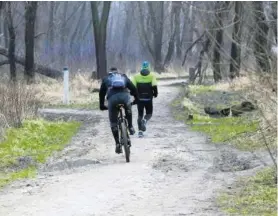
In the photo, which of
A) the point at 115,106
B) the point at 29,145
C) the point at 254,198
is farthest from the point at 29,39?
the point at 254,198

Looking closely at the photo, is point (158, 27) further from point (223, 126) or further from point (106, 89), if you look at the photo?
point (106, 89)

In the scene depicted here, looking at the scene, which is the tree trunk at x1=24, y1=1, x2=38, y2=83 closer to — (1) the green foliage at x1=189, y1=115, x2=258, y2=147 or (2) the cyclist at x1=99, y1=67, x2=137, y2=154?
(1) the green foliage at x1=189, y1=115, x2=258, y2=147

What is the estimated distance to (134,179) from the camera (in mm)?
9828

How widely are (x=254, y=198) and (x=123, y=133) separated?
13.0 ft

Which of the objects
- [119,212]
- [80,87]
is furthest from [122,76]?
[80,87]

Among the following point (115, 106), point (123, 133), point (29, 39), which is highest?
point (29, 39)

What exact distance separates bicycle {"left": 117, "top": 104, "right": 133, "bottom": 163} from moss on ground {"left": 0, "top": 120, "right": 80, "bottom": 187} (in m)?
1.51

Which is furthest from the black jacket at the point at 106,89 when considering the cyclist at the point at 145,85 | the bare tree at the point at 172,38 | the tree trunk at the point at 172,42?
the tree trunk at the point at 172,42

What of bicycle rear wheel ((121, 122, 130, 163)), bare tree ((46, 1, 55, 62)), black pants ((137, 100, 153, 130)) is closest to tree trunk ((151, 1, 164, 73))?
bare tree ((46, 1, 55, 62))

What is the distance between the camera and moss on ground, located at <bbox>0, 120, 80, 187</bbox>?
36.4 ft

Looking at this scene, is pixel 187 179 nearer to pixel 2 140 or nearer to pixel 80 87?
pixel 2 140

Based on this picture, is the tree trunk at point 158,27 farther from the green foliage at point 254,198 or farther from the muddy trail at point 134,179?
the green foliage at point 254,198

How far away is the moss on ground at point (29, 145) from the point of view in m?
11.1

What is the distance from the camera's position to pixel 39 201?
8.54m
